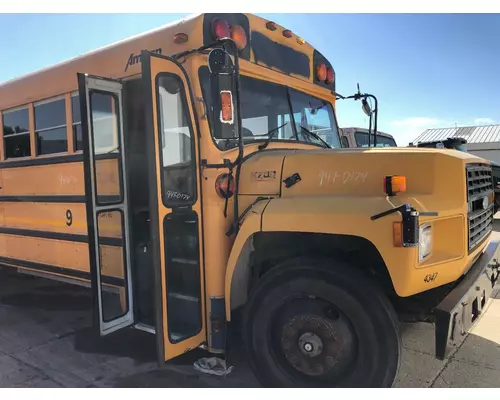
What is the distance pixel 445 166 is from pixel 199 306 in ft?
5.60

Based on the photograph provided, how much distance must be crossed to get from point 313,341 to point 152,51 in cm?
213

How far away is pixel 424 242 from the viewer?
238 centimetres

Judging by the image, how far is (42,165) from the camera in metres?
4.08

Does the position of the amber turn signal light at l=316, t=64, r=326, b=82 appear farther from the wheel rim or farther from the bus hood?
the wheel rim

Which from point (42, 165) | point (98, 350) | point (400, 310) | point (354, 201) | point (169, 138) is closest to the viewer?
point (354, 201)

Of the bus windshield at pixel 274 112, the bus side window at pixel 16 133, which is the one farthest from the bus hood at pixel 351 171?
the bus side window at pixel 16 133

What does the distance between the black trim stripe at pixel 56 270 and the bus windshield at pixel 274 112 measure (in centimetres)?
135

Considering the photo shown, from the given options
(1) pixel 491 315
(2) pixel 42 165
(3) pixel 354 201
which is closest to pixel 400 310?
(3) pixel 354 201

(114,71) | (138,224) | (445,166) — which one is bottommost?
(138,224)

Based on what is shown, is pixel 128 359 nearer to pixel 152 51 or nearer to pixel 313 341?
pixel 313 341

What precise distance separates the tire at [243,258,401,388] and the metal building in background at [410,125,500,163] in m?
19.1

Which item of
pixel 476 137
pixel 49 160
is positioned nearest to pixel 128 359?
Answer: pixel 49 160

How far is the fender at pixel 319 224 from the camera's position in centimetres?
232

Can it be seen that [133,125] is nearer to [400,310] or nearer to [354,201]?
[354,201]
